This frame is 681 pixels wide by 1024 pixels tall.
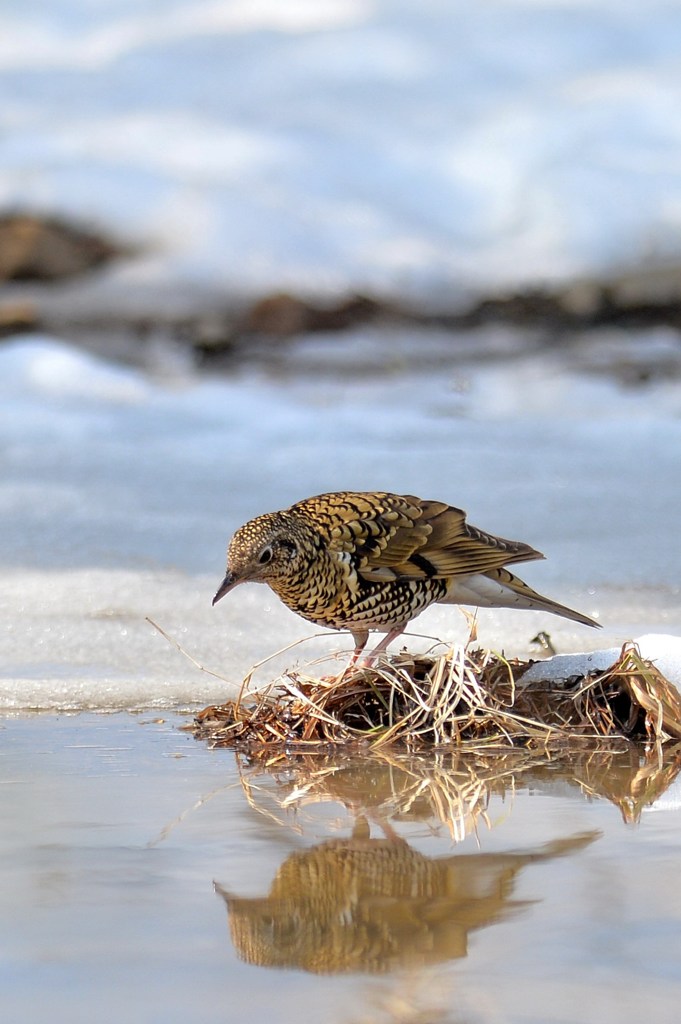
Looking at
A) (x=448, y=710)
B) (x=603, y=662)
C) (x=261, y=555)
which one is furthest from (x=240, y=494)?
(x=448, y=710)

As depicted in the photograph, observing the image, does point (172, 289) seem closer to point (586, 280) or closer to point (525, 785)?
point (586, 280)

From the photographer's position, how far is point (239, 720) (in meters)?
3.72

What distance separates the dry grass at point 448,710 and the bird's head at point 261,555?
0.93 ft

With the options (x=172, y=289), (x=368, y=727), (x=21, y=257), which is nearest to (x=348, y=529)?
(x=368, y=727)

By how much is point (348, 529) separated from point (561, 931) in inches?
88.3

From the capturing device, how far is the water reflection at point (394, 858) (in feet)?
6.83

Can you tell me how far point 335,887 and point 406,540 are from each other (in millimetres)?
2026

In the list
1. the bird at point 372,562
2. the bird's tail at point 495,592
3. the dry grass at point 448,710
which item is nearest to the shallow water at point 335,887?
the dry grass at point 448,710

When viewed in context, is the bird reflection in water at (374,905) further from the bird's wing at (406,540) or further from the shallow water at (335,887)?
the bird's wing at (406,540)

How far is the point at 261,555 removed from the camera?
12.8ft

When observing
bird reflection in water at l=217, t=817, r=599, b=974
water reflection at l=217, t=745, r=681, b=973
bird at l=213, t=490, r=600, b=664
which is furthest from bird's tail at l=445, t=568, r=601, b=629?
bird reflection in water at l=217, t=817, r=599, b=974

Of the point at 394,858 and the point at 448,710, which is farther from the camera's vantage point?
the point at 448,710

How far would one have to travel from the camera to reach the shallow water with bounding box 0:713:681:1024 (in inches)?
74.3

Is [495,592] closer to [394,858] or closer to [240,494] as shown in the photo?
[394,858]
